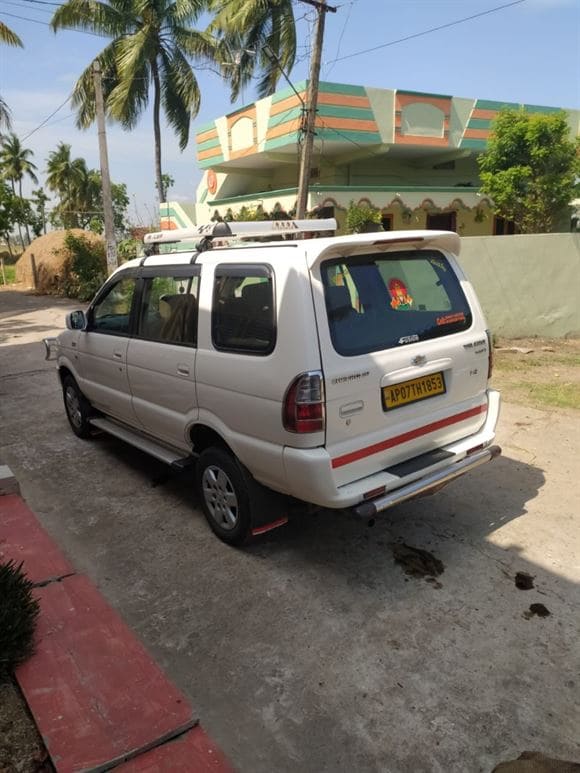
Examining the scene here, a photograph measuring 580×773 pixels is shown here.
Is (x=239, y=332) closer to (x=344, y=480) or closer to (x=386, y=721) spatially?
(x=344, y=480)

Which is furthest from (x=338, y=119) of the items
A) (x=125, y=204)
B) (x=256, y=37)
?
(x=125, y=204)

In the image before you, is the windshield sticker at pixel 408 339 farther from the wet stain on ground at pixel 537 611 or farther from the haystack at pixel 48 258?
the haystack at pixel 48 258

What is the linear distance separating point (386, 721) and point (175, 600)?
139 centimetres

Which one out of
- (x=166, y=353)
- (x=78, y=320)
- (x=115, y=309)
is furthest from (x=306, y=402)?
(x=78, y=320)

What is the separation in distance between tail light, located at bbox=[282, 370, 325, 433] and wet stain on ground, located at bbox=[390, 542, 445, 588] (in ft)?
3.83

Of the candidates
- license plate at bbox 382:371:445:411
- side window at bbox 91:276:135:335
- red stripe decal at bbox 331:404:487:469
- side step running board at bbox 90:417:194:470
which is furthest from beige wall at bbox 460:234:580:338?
side step running board at bbox 90:417:194:470

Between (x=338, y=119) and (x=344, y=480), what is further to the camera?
(x=338, y=119)

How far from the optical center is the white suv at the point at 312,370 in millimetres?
2961

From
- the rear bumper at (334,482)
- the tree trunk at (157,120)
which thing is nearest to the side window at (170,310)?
the rear bumper at (334,482)

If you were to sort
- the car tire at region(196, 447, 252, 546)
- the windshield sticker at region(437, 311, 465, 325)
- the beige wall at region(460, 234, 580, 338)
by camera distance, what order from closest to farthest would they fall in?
1. the car tire at region(196, 447, 252, 546)
2. the windshield sticker at region(437, 311, 465, 325)
3. the beige wall at region(460, 234, 580, 338)

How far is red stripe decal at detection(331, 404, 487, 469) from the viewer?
3008 mm

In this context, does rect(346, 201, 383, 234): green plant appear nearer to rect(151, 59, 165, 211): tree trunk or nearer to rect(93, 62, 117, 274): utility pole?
rect(93, 62, 117, 274): utility pole

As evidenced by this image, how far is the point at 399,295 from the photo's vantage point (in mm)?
3418

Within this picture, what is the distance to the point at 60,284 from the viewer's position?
21.7m
